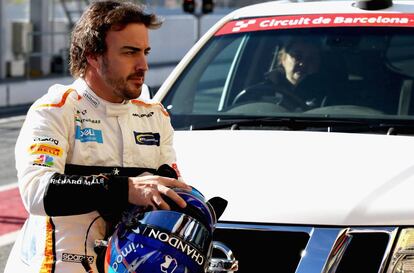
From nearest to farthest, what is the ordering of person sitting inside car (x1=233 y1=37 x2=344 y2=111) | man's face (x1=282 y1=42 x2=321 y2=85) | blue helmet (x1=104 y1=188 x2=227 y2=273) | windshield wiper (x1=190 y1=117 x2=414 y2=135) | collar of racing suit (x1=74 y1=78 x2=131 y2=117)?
1. blue helmet (x1=104 y1=188 x2=227 y2=273)
2. collar of racing suit (x1=74 y1=78 x2=131 y2=117)
3. windshield wiper (x1=190 y1=117 x2=414 y2=135)
4. person sitting inside car (x1=233 y1=37 x2=344 y2=111)
5. man's face (x1=282 y1=42 x2=321 y2=85)

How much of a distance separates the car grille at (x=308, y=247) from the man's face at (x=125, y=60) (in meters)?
0.78

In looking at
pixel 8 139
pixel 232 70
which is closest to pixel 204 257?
pixel 232 70

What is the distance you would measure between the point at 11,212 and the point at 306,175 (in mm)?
6354

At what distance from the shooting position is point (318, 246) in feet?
13.0


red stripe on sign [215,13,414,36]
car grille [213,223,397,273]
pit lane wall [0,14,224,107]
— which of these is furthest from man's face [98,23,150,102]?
pit lane wall [0,14,224,107]

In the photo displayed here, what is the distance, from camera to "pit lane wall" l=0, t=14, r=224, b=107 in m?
21.3

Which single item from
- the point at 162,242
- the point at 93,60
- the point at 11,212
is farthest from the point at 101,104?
the point at 11,212

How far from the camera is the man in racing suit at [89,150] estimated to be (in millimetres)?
3264

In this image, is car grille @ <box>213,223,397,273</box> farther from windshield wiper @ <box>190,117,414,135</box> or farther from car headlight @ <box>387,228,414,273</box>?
windshield wiper @ <box>190,117,414,135</box>

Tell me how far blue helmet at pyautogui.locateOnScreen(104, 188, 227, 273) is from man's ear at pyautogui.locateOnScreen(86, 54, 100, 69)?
49 cm

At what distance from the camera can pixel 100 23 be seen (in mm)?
3395

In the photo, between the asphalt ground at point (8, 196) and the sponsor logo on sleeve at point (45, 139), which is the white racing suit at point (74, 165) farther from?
the asphalt ground at point (8, 196)

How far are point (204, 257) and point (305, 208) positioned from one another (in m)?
0.87

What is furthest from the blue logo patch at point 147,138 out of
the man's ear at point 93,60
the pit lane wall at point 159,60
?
the pit lane wall at point 159,60
